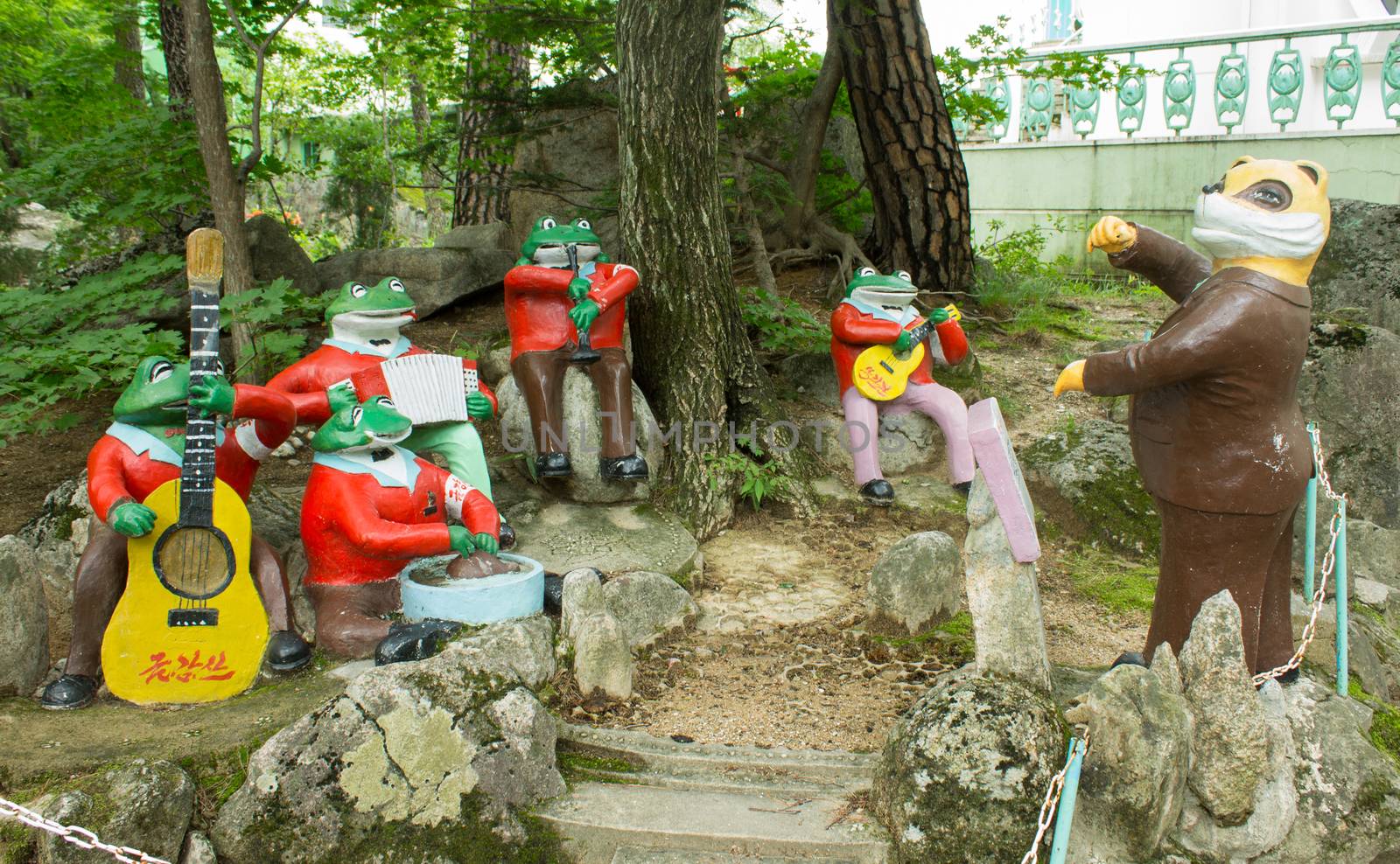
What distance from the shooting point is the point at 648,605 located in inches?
165

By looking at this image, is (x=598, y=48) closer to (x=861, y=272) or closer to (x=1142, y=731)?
(x=861, y=272)

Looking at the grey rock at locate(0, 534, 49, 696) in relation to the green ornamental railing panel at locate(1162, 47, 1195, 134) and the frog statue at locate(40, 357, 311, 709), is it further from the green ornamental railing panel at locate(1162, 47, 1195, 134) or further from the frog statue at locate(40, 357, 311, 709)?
the green ornamental railing panel at locate(1162, 47, 1195, 134)

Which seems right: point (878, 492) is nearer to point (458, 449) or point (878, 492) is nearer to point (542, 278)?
point (542, 278)

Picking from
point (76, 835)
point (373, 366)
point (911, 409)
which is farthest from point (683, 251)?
point (76, 835)

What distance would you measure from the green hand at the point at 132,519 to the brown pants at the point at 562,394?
6.58ft

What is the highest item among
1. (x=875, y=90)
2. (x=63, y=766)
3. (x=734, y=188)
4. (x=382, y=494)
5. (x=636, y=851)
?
(x=875, y=90)

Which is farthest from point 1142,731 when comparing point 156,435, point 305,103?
point 305,103

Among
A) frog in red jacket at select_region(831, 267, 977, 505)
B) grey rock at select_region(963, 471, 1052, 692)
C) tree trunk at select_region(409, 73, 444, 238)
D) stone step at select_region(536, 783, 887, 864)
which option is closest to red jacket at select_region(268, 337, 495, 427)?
stone step at select_region(536, 783, 887, 864)

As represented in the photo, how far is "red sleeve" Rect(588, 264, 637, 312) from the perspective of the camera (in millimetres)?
5059

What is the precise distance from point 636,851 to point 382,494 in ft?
5.56

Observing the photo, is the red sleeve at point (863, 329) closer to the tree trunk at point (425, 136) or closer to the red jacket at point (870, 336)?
the red jacket at point (870, 336)

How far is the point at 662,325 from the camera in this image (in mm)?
5688

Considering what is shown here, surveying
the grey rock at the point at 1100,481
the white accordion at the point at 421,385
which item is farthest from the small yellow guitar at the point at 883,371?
the white accordion at the point at 421,385

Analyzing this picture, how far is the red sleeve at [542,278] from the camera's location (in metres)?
5.08
